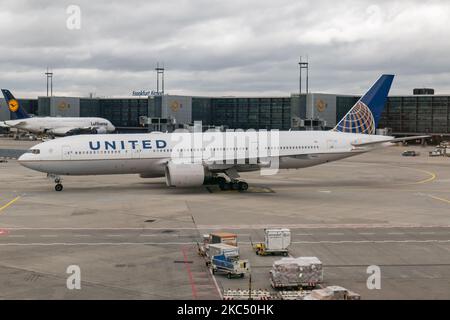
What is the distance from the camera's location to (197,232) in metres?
30.7

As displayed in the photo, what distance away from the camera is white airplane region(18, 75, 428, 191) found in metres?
45.3

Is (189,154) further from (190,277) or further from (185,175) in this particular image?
(190,277)

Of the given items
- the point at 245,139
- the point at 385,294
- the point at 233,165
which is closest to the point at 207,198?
the point at 233,165

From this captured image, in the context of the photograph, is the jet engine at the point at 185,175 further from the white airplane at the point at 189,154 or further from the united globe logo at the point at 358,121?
the united globe logo at the point at 358,121

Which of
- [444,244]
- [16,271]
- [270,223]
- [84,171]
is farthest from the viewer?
[84,171]

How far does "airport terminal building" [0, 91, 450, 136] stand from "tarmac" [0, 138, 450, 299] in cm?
6343

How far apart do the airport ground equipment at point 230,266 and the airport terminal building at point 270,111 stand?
86.6 m

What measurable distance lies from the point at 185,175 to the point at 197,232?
13924 mm

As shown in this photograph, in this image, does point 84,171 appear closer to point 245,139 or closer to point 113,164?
point 113,164

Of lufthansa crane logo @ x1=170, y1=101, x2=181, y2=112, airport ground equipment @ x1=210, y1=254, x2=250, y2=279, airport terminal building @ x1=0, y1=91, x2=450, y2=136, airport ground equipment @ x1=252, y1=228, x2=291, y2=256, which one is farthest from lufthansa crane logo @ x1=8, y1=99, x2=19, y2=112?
airport ground equipment @ x1=210, y1=254, x2=250, y2=279

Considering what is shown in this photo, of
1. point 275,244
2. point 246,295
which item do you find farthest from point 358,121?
point 246,295

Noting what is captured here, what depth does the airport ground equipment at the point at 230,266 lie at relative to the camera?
2192cm
